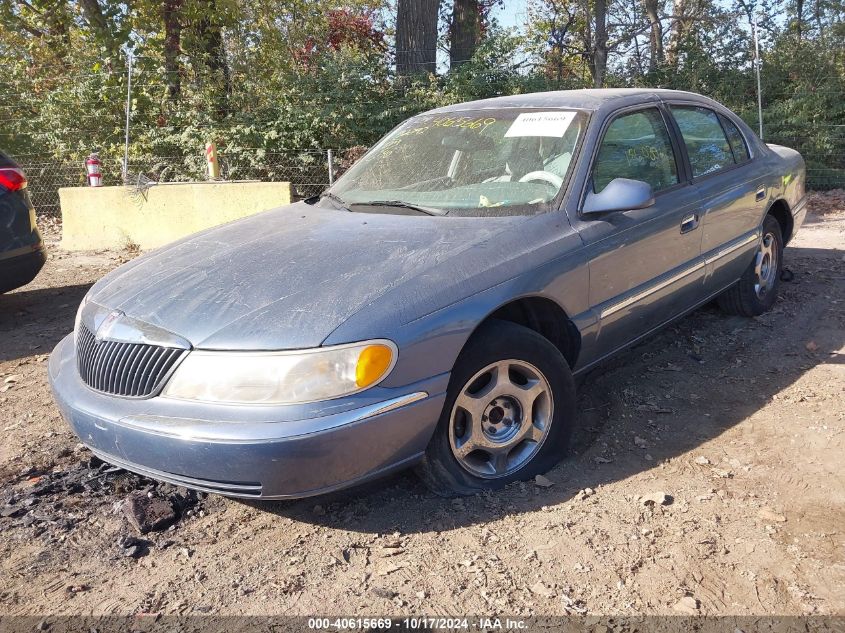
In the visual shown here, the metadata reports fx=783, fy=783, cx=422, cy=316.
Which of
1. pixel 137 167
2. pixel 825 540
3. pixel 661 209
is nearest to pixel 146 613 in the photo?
pixel 825 540

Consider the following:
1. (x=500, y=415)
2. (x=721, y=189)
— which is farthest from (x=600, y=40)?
(x=500, y=415)

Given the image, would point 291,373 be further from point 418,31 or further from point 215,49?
point 215,49

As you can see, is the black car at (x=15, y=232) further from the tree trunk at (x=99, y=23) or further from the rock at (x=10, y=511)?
the tree trunk at (x=99, y=23)

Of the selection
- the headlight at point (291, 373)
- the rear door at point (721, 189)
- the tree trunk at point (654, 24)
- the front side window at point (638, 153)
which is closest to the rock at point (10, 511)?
the headlight at point (291, 373)

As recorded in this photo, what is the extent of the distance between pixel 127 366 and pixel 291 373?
730mm

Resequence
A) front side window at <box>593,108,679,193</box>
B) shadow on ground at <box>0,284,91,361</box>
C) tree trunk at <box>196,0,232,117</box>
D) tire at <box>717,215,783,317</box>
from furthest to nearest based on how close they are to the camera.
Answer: tree trunk at <box>196,0,232,117</box> < shadow on ground at <box>0,284,91,361</box> < tire at <box>717,215,783,317</box> < front side window at <box>593,108,679,193</box>

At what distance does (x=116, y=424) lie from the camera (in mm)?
2926

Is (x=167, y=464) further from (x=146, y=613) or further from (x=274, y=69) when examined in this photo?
(x=274, y=69)

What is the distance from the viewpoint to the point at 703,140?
15.6 ft

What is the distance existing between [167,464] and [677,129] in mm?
3354

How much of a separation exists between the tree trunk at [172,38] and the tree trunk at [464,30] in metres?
4.44

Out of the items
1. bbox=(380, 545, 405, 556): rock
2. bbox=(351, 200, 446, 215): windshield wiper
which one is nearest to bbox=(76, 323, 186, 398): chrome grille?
bbox=(380, 545, 405, 556): rock

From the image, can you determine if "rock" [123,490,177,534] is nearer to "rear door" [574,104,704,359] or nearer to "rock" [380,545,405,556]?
"rock" [380,545,405,556]

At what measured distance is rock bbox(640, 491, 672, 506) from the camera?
320cm
